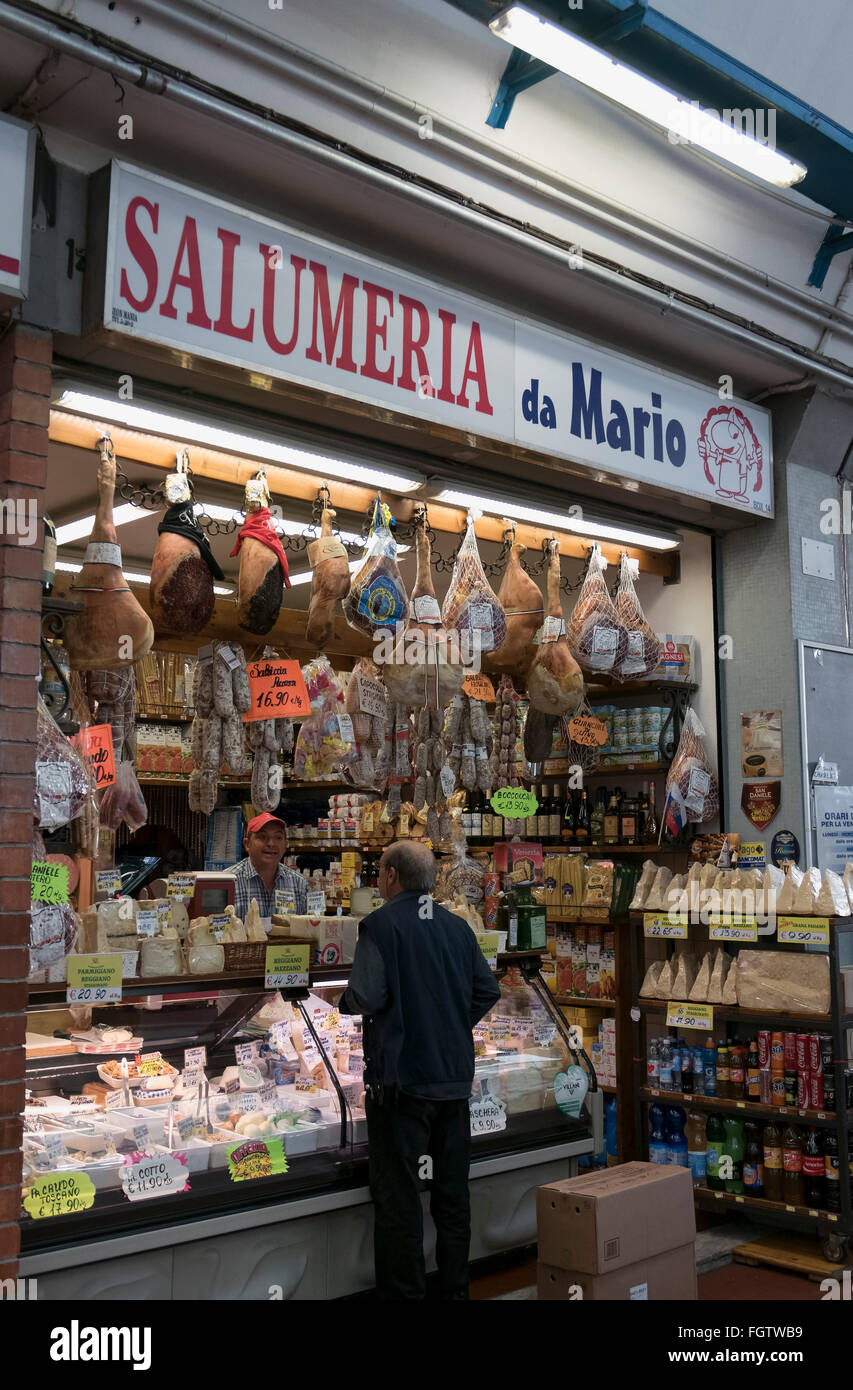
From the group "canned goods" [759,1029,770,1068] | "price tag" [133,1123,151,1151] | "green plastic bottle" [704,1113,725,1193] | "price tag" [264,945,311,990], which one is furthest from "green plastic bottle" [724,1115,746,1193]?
"price tag" [133,1123,151,1151]

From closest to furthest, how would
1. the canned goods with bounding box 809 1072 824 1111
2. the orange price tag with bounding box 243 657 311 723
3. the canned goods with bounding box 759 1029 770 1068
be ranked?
the orange price tag with bounding box 243 657 311 723, the canned goods with bounding box 809 1072 824 1111, the canned goods with bounding box 759 1029 770 1068

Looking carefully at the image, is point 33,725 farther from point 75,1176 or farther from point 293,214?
point 293,214

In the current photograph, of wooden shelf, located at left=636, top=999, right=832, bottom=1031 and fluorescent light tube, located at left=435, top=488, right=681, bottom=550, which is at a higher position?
fluorescent light tube, located at left=435, top=488, right=681, bottom=550

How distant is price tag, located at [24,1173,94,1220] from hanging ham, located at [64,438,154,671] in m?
1.71

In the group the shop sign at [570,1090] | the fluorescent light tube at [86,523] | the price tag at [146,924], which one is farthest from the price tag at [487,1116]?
the fluorescent light tube at [86,523]

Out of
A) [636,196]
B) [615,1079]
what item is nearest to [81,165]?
[636,196]

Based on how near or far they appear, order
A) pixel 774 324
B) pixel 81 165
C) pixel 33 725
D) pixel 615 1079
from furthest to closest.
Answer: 1. pixel 615 1079
2. pixel 774 324
3. pixel 81 165
4. pixel 33 725

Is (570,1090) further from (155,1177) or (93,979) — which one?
(93,979)

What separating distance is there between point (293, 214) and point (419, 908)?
A: 2752mm

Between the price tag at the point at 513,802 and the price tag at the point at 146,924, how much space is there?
2179 millimetres

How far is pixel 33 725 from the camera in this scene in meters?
3.67

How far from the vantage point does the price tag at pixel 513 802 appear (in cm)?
610

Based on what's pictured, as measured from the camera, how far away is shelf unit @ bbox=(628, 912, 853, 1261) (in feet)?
16.6

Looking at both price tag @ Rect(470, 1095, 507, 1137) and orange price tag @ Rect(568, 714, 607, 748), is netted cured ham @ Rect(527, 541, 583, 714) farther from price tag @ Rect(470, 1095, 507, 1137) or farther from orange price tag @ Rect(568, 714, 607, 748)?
price tag @ Rect(470, 1095, 507, 1137)
